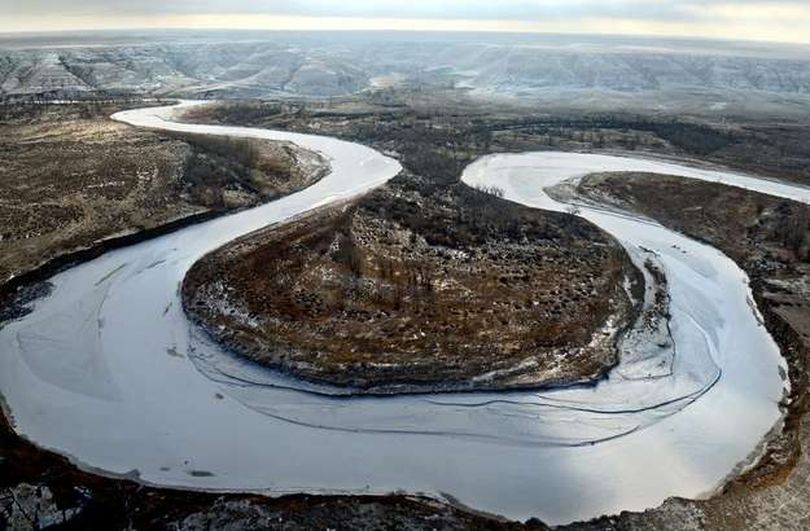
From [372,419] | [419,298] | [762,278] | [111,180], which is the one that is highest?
[111,180]

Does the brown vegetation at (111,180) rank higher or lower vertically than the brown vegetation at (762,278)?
higher

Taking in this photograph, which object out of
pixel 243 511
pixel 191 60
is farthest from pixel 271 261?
pixel 191 60

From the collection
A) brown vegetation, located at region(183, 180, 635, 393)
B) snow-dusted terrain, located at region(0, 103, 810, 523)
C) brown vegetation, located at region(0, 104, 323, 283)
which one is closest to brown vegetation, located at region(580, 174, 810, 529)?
snow-dusted terrain, located at region(0, 103, 810, 523)

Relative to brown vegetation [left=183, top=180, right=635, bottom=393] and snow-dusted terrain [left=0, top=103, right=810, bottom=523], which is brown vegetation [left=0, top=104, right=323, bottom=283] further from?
brown vegetation [left=183, top=180, right=635, bottom=393]

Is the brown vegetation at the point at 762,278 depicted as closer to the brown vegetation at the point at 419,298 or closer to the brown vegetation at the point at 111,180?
the brown vegetation at the point at 419,298

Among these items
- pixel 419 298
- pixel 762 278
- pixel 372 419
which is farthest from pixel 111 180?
pixel 762 278

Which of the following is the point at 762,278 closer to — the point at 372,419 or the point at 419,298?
the point at 419,298

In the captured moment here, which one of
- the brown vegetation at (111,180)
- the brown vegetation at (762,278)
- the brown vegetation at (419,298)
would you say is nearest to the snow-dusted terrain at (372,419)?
the brown vegetation at (762,278)

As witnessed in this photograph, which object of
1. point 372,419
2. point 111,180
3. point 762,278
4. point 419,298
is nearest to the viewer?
point 372,419
